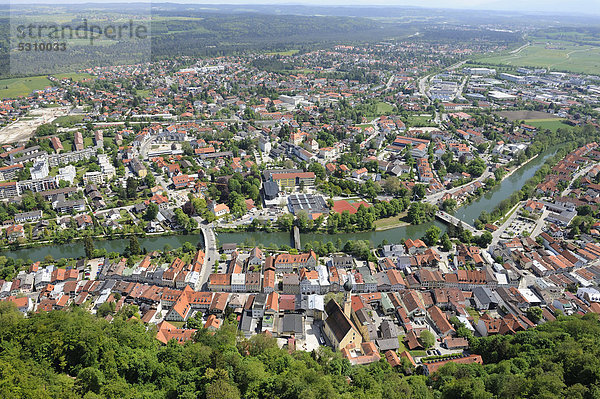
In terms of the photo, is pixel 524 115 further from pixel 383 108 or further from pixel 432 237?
pixel 432 237

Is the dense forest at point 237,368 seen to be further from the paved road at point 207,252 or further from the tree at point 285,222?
the tree at point 285,222

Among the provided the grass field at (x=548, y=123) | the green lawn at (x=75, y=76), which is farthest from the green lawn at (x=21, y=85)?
the grass field at (x=548, y=123)

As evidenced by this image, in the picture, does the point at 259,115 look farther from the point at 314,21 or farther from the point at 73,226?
the point at 314,21

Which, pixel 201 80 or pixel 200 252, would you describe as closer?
pixel 200 252

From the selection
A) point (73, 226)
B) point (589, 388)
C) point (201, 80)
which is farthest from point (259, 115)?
point (589, 388)

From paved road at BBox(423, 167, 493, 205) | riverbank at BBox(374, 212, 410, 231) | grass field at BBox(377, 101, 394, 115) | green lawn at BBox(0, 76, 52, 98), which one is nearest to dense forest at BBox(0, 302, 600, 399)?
riverbank at BBox(374, 212, 410, 231)

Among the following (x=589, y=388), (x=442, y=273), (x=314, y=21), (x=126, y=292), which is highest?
(x=314, y=21)

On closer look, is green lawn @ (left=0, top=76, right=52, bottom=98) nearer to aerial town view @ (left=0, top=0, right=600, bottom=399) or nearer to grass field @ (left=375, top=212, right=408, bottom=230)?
aerial town view @ (left=0, top=0, right=600, bottom=399)

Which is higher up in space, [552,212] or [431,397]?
[552,212]
